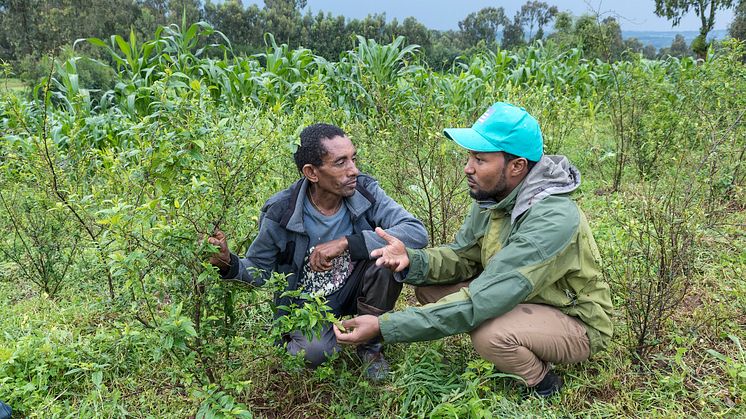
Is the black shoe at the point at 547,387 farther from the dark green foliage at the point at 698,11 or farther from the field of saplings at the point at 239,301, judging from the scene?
the dark green foliage at the point at 698,11

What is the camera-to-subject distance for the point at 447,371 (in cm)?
258

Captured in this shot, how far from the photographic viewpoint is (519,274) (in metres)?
2.13

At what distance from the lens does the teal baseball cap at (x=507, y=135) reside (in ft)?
7.72

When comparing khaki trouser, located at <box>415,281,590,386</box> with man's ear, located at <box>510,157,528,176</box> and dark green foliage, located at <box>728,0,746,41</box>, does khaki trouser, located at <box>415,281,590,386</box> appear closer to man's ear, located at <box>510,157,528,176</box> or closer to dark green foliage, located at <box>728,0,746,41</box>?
man's ear, located at <box>510,157,528,176</box>

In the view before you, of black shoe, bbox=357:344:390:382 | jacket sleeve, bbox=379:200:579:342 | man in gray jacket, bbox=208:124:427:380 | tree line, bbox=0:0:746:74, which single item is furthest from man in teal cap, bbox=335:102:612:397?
tree line, bbox=0:0:746:74

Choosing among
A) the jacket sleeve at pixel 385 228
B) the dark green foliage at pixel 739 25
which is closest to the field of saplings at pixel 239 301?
the jacket sleeve at pixel 385 228

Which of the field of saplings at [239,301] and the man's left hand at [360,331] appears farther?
the man's left hand at [360,331]

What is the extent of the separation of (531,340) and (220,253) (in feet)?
4.25

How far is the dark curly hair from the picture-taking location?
253cm

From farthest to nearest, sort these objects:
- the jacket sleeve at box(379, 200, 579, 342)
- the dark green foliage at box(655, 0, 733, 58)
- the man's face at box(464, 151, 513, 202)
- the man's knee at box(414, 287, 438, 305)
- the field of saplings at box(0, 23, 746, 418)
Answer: the dark green foliage at box(655, 0, 733, 58), the man's knee at box(414, 287, 438, 305), the man's face at box(464, 151, 513, 202), the jacket sleeve at box(379, 200, 579, 342), the field of saplings at box(0, 23, 746, 418)

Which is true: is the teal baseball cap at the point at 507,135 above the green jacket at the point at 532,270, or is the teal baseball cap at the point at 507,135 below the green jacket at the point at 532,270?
above

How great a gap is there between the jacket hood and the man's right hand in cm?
120

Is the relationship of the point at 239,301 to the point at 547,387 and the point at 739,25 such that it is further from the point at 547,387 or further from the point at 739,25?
the point at 739,25

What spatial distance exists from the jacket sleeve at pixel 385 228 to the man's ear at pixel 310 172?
31cm
